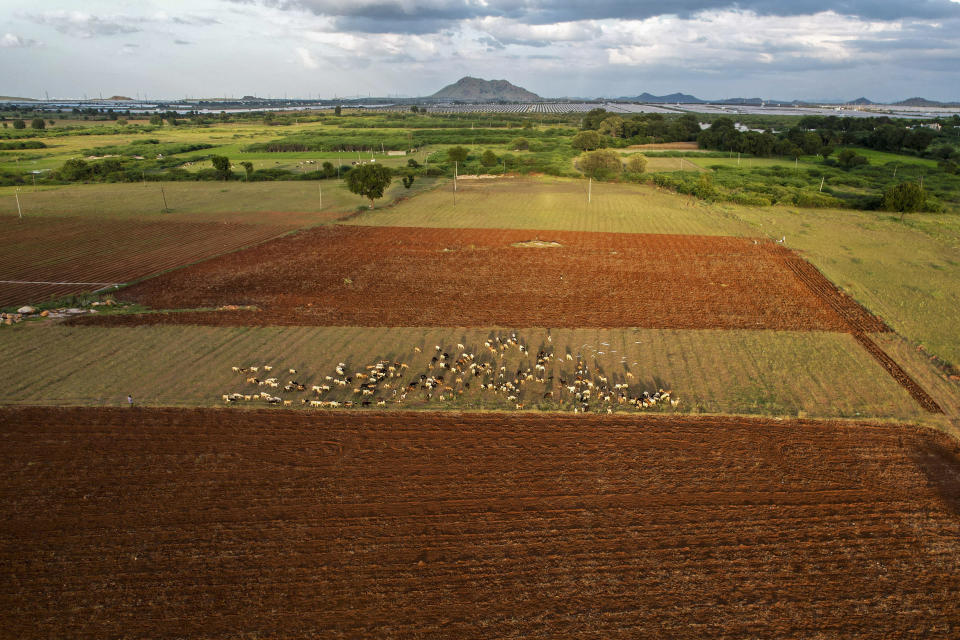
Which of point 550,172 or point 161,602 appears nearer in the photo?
point 161,602

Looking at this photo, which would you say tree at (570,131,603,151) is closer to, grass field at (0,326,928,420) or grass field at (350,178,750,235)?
grass field at (350,178,750,235)

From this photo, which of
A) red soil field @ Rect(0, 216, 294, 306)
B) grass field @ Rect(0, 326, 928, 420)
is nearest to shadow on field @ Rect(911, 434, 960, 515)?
grass field @ Rect(0, 326, 928, 420)

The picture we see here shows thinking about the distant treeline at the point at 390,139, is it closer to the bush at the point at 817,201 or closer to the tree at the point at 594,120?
the tree at the point at 594,120

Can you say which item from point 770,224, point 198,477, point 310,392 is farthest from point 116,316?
point 770,224

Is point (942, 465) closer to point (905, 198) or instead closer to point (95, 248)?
point (905, 198)

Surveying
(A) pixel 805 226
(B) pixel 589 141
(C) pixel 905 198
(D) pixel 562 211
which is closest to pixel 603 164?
(D) pixel 562 211

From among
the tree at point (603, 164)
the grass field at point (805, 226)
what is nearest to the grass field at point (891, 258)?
the grass field at point (805, 226)

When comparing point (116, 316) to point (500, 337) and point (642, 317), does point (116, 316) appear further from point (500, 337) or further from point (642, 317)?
point (642, 317)
